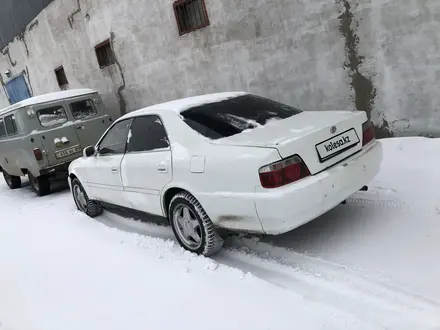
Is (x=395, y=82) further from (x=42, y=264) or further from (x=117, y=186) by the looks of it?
(x=42, y=264)

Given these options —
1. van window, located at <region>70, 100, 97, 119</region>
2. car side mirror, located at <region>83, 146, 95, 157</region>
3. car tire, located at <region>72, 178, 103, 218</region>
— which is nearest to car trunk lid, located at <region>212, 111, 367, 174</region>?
car side mirror, located at <region>83, 146, 95, 157</region>

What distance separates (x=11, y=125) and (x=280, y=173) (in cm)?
661

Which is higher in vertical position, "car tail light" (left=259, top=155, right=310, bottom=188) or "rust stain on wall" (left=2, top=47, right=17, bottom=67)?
"rust stain on wall" (left=2, top=47, right=17, bottom=67)

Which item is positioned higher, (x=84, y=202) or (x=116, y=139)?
(x=116, y=139)

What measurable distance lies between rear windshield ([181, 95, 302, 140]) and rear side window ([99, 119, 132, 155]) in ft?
3.15

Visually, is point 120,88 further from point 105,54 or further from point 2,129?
point 2,129

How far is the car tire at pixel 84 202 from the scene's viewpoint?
5.34 m

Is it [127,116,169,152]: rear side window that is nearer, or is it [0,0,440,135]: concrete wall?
[127,116,169,152]: rear side window

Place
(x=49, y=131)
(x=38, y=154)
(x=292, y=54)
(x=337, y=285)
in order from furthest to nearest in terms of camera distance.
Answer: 1. (x=49, y=131)
2. (x=38, y=154)
3. (x=292, y=54)
4. (x=337, y=285)

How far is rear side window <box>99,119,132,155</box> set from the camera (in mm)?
4312

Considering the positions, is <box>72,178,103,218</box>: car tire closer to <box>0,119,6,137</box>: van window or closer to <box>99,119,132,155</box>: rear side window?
<box>99,119,132,155</box>: rear side window

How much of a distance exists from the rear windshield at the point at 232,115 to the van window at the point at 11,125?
17.0ft

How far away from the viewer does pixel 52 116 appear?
734 centimetres

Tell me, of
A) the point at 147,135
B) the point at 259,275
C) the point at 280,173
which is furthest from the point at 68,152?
the point at 280,173
